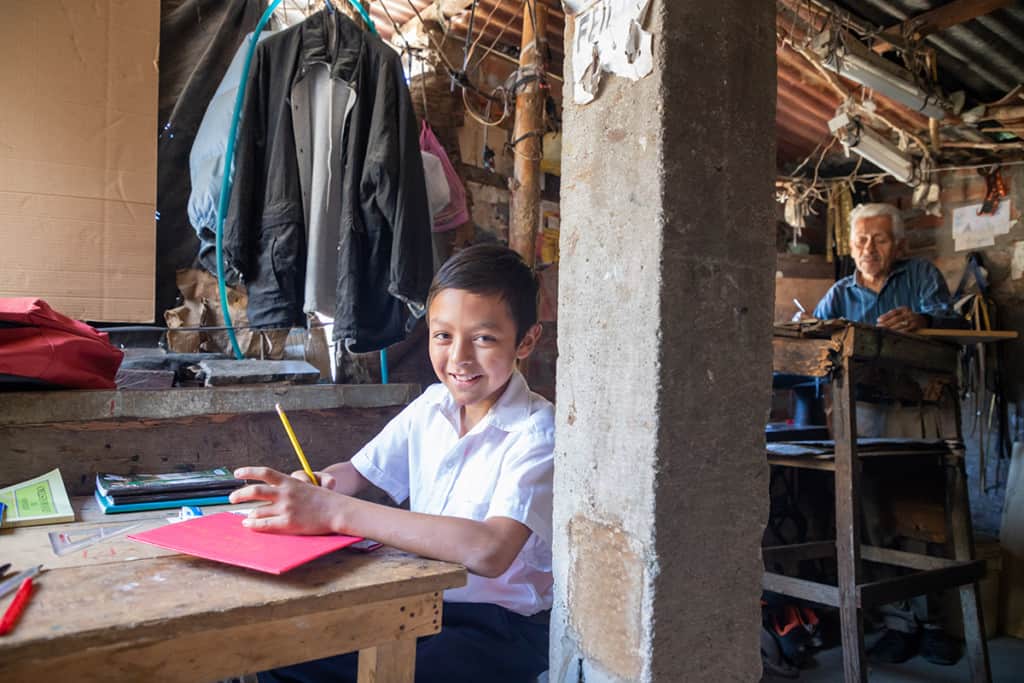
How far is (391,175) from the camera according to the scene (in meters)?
2.45

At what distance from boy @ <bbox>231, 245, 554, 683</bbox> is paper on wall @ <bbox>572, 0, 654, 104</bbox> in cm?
50

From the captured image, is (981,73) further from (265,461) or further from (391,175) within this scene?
(265,461)

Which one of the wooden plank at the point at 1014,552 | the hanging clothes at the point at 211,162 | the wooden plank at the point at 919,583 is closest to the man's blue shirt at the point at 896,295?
the wooden plank at the point at 1014,552

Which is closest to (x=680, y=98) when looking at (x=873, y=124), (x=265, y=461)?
(x=265, y=461)

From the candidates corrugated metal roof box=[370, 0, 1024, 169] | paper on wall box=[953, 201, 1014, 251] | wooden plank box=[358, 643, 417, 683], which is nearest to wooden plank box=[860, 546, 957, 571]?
corrugated metal roof box=[370, 0, 1024, 169]

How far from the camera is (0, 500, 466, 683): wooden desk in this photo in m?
0.81

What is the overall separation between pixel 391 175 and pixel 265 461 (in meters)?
1.07

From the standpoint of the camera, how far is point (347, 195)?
245 cm

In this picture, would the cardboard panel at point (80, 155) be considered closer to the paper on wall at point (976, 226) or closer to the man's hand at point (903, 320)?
the man's hand at point (903, 320)

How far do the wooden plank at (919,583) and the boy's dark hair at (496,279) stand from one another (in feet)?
5.95

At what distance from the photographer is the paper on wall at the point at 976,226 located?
6203 millimetres

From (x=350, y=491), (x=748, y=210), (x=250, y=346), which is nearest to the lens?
(x=748, y=210)

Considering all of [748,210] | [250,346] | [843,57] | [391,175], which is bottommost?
[250,346]

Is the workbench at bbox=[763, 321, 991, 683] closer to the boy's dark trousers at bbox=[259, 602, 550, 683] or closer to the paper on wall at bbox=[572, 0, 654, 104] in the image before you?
the paper on wall at bbox=[572, 0, 654, 104]
